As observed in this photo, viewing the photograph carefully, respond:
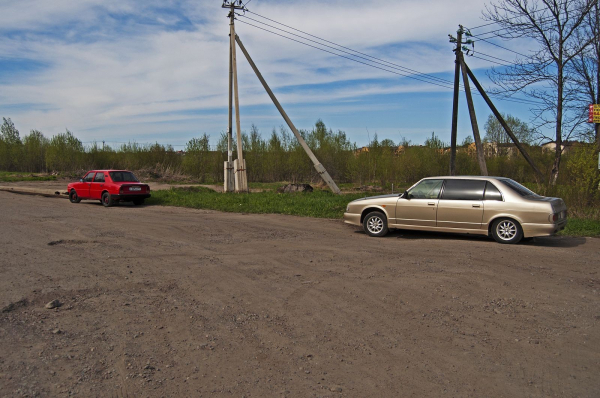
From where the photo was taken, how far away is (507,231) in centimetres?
1024

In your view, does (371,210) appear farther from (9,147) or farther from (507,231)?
(9,147)

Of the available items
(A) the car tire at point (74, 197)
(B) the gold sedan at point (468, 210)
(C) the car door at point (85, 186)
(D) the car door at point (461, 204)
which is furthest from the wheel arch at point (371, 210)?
(A) the car tire at point (74, 197)

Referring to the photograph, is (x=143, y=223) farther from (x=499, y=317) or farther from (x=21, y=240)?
(x=499, y=317)

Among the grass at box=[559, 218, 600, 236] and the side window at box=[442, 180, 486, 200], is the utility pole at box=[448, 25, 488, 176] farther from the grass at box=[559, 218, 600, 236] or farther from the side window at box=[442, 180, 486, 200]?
the side window at box=[442, 180, 486, 200]

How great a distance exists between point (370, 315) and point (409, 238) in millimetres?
6006

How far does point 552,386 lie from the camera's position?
12.6 ft

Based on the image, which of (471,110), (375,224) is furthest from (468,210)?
(471,110)

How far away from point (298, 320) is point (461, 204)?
6620mm

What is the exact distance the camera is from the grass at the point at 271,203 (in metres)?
16.0

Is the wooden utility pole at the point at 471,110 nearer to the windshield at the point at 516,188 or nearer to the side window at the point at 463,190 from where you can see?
the windshield at the point at 516,188

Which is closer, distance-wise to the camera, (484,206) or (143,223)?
(484,206)

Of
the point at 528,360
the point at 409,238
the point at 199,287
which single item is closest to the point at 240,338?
the point at 199,287

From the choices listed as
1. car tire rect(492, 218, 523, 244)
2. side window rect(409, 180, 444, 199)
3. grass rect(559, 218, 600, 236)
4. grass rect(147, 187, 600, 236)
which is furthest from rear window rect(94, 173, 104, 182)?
grass rect(559, 218, 600, 236)

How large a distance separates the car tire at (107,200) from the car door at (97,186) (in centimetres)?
29
